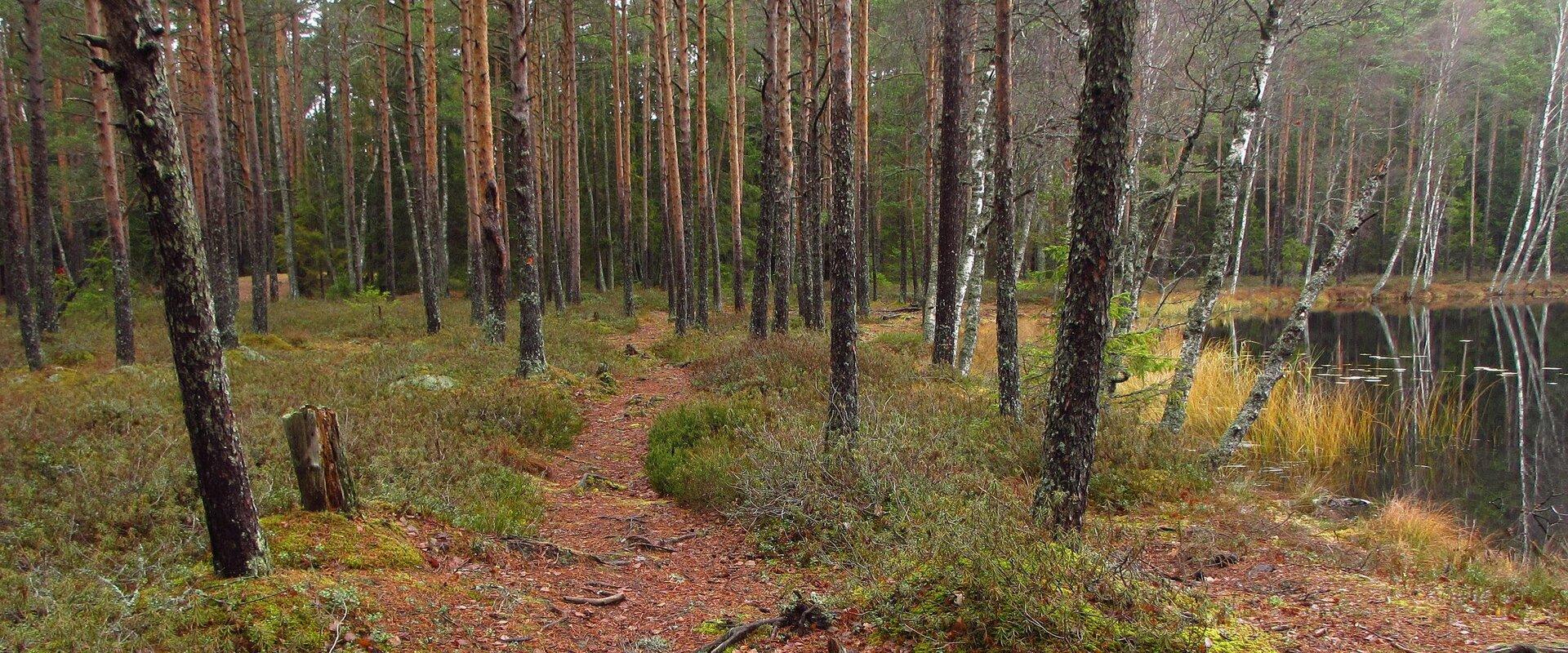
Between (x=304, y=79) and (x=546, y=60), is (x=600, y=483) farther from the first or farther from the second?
(x=304, y=79)

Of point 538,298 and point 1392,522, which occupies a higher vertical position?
point 538,298

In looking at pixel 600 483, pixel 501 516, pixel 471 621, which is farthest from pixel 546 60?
pixel 471 621

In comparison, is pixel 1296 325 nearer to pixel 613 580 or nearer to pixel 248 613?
pixel 613 580

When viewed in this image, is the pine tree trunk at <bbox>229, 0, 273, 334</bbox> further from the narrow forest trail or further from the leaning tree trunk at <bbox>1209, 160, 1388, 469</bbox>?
the leaning tree trunk at <bbox>1209, 160, 1388, 469</bbox>

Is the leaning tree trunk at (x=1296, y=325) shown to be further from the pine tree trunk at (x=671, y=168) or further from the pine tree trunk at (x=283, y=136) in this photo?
the pine tree trunk at (x=283, y=136)

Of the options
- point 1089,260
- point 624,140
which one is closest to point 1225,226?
point 1089,260

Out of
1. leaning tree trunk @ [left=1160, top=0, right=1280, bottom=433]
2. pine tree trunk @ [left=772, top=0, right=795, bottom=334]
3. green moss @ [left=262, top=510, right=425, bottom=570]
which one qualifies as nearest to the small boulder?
leaning tree trunk @ [left=1160, top=0, right=1280, bottom=433]

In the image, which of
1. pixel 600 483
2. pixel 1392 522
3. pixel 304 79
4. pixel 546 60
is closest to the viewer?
pixel 1392 522

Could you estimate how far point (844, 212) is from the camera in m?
7.58

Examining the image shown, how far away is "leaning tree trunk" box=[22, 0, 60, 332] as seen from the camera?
45.2ft

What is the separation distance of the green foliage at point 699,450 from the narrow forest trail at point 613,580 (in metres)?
0.19

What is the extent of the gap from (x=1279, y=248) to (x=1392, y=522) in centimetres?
3594

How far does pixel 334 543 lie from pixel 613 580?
1877 mm

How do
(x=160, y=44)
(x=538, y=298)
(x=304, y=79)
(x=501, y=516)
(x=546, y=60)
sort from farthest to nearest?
(x=304, y=79)
(x=546, y=60)
(x=538, y=298)
(x=501, y=516)
(x=160, y=44)
